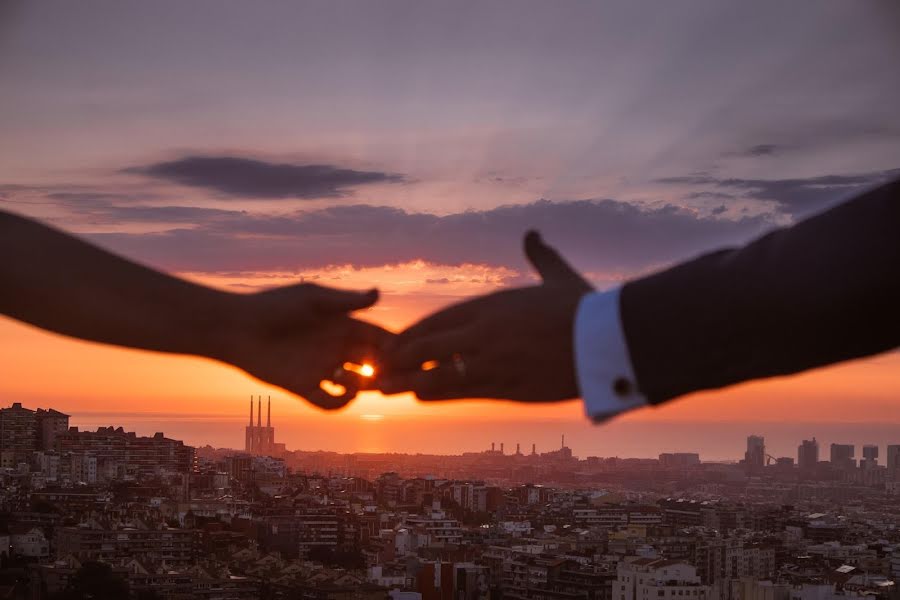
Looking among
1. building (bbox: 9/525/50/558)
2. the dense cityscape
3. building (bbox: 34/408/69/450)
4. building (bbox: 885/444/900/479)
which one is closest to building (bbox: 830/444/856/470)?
the dense cityscape

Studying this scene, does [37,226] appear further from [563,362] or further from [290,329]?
[563,362]

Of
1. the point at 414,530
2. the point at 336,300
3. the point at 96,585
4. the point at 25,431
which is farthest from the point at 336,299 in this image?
the point at 25,431

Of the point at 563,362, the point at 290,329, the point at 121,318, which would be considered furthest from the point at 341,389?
the point at 563,362

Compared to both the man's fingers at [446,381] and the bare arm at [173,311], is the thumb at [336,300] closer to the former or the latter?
the bare arm at [173,311]

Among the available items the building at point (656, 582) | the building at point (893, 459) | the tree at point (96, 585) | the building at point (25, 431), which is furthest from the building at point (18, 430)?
the building at point (893, 459)

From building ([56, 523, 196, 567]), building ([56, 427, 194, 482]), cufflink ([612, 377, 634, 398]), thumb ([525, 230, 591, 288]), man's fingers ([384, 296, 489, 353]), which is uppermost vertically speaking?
building ([56, 427, 194, 482])

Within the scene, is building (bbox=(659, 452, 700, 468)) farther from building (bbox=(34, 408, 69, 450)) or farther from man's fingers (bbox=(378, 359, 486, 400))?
man's fingers (bbox=(378, 359, 486, 400))
